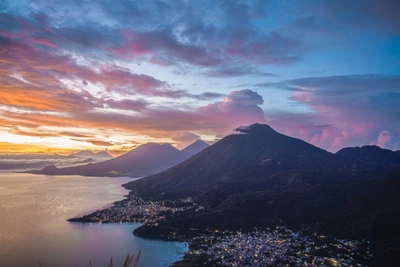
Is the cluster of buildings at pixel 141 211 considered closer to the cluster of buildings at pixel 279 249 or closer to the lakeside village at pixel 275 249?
the lakeside village at pixel 275 249

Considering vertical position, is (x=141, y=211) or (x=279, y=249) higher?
(x=279, y=249)

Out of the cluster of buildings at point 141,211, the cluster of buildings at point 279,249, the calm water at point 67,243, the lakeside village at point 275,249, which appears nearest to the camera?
the cluster of buildings at point 279,249

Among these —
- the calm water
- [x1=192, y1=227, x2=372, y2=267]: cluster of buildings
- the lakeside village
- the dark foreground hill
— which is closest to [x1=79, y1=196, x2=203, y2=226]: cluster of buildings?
the calm water

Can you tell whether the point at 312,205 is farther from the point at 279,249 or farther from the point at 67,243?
the point at 67,243

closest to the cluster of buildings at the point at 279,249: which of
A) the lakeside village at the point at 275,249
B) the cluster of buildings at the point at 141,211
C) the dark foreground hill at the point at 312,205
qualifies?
the lakeside village at the point at 275,249

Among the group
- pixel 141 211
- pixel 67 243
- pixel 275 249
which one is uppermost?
pixel 275 249

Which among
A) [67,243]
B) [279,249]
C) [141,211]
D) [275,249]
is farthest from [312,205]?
[67,243]

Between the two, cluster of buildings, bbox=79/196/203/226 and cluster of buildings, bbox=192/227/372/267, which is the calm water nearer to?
cluster of buildings, bbox=79/196/203/226

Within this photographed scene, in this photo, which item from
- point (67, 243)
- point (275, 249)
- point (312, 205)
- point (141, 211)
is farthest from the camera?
point (141, 211)

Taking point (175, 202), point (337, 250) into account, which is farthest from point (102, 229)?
point (337, 250)

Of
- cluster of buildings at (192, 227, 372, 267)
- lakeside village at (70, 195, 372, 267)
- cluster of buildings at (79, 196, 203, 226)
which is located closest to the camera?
cluster of buildings at (192, 227, 372, 267)
